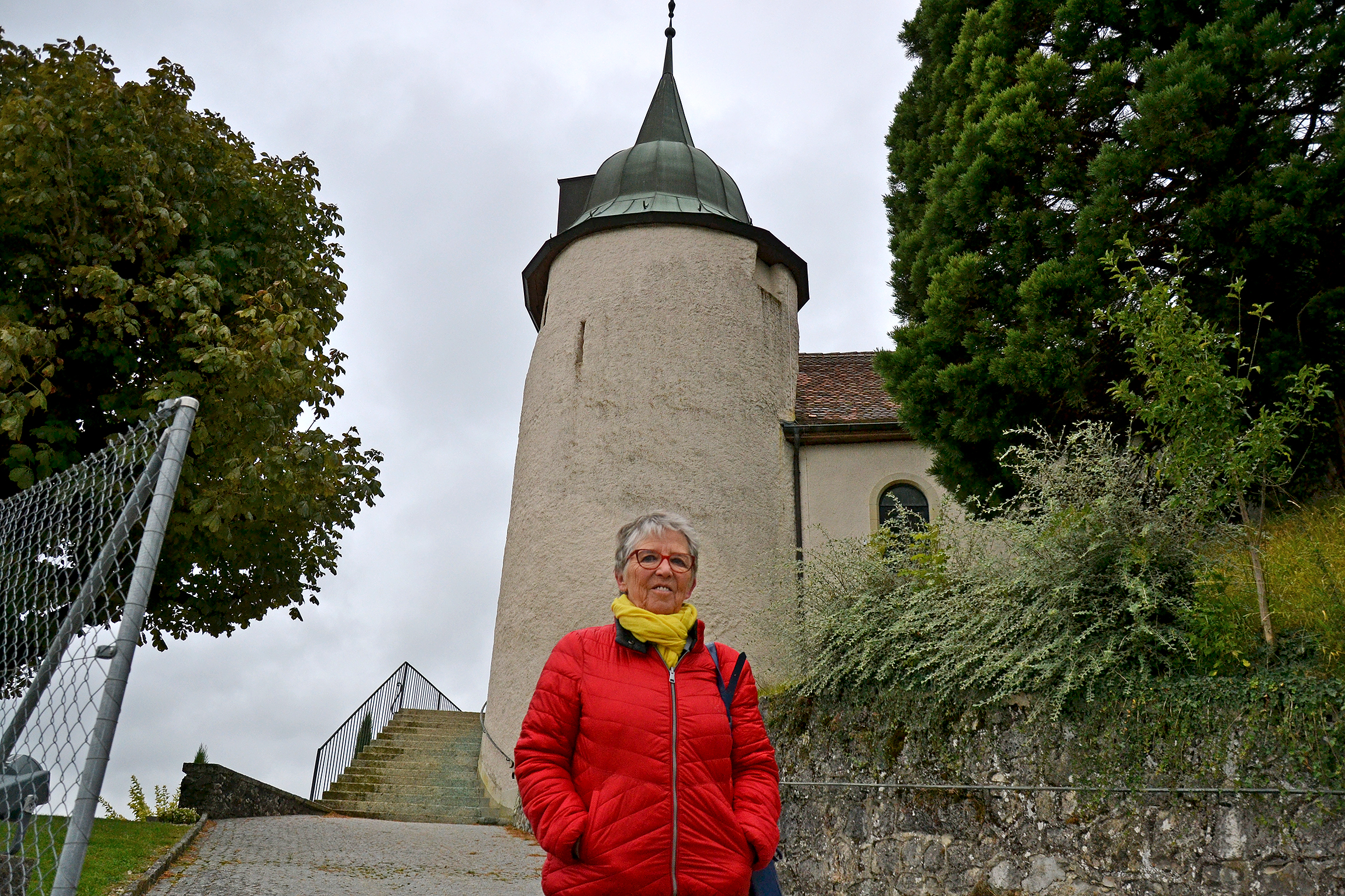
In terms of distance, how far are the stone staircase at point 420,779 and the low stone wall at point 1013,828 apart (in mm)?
8351

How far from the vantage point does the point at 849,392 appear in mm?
17391

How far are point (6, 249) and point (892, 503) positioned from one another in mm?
12011

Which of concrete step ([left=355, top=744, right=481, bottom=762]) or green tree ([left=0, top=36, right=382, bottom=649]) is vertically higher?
green tree ([left=0, top=36, right=382, bottom=649])

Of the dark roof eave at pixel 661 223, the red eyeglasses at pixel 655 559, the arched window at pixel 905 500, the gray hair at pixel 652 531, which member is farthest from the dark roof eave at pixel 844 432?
the red eyeglasses at pixel 655 559

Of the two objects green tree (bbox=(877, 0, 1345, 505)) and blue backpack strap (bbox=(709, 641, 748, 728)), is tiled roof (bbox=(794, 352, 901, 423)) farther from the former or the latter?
blue backpack strap (bbox=(709, 641, 748, 728))

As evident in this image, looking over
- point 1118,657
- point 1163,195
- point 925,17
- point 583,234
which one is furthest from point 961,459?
point 583,234

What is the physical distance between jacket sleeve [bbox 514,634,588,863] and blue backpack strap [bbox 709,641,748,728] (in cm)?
42

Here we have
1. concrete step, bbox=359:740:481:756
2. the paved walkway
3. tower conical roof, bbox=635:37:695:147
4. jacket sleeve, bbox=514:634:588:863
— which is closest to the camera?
jacket sleeve, bbox=514:634:588:863

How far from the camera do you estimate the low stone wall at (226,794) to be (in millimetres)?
12797

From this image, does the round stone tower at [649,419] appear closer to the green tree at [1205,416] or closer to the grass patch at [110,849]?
the grass patch at [110,849]

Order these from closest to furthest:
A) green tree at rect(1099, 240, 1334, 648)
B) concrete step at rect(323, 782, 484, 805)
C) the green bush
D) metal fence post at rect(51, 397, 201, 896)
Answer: metal fence post at rect(51, 397, 201, 896) < green tree at rect(1099, 240, 1334, 648) < the green bush < concrete step at rect(323, 782, 484, 805)

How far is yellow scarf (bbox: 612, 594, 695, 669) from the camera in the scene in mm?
2975

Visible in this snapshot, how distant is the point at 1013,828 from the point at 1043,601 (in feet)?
4.55

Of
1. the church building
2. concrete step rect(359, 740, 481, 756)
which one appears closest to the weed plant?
the church building
